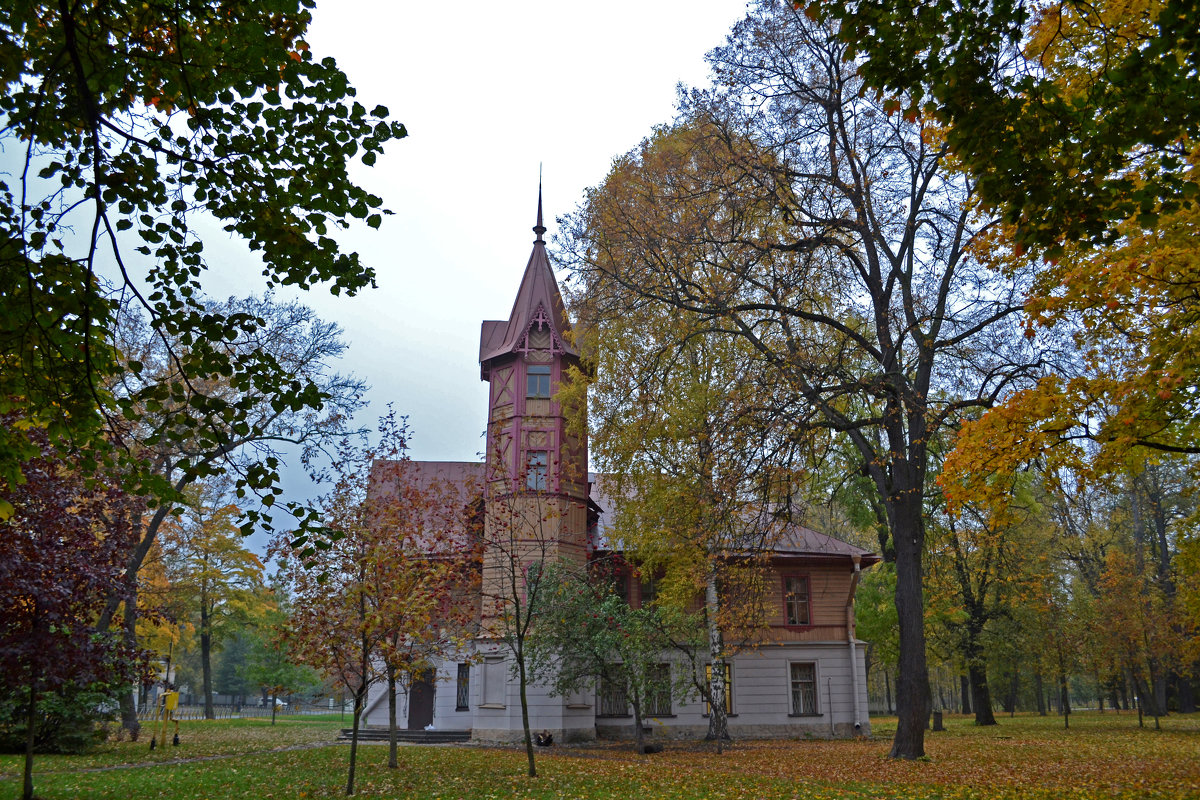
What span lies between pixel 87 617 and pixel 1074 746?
2401cm

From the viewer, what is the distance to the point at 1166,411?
10.0 meters

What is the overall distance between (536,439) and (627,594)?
734cm

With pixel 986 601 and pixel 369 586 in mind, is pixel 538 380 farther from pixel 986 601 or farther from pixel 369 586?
pixel 986 601

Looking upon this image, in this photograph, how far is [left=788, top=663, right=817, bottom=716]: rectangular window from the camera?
96.2 feet

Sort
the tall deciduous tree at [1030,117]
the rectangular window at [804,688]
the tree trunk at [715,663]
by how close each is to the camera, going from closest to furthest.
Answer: the tall deciduous tree at [1030,117], the tree trunk at [715,663], the rectangular window at [804,688]

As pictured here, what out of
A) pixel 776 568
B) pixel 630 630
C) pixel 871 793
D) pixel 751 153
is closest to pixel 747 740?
pixel 776 568

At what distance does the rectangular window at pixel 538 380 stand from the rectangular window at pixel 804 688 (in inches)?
550

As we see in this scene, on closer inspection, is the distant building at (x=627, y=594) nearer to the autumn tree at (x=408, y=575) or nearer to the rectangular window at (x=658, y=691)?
the rectangular window at (x=658, y=691)

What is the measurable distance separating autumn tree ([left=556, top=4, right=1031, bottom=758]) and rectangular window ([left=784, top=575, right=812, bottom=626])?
13.7 meters

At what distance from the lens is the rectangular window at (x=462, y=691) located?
2869cm

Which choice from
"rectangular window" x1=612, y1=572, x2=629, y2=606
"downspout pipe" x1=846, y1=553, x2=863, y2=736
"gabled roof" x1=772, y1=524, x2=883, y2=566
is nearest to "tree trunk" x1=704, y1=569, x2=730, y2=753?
"rectangular window" x1=612, y1=572, x2=629, y2=606

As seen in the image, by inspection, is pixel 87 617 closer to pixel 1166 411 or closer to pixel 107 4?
pixel 107 4

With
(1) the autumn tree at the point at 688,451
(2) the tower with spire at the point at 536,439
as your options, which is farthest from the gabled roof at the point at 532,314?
(1) the autumn tree at the point at 688,451

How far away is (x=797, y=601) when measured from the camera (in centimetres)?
3061
